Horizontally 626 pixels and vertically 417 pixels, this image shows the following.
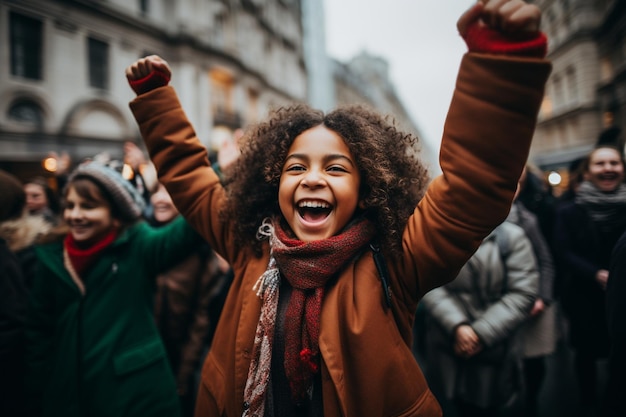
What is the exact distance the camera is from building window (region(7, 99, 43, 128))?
28.2ft

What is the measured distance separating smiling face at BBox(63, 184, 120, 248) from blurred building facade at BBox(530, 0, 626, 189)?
13423 mm

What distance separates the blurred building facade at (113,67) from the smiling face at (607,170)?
2713 mm

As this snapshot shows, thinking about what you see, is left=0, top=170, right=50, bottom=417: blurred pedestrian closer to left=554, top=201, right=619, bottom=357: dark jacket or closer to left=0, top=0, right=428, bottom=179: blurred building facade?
left=0, top=0, right=428, bottom=179: blurred building facade

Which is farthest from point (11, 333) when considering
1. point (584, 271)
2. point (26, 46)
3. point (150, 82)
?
point (26, 46)

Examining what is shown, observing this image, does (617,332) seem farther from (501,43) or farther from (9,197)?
(9,197)

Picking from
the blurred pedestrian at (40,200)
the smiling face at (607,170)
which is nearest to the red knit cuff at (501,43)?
the smiling face at (607,170)

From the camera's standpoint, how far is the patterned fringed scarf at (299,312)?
1168 millimetres

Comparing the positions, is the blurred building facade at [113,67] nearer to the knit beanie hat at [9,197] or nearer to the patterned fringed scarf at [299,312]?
the knit beanie hat at [9,197]

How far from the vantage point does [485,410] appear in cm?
227

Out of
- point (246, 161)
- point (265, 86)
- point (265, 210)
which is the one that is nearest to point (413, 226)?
point (265, 210)

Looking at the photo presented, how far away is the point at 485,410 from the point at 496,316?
0.67 m

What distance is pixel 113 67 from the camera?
36.8 ft

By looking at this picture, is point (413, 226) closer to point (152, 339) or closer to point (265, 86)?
point (152, 339)

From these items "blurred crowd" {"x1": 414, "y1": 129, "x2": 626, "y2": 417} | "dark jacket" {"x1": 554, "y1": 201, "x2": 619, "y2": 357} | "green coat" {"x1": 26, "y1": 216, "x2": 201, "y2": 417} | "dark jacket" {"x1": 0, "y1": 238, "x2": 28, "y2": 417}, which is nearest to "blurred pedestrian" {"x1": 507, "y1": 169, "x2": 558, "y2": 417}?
"blurred crowd" {"x1": 414, "y1": 129, "x2": 626, "y2": 417}
